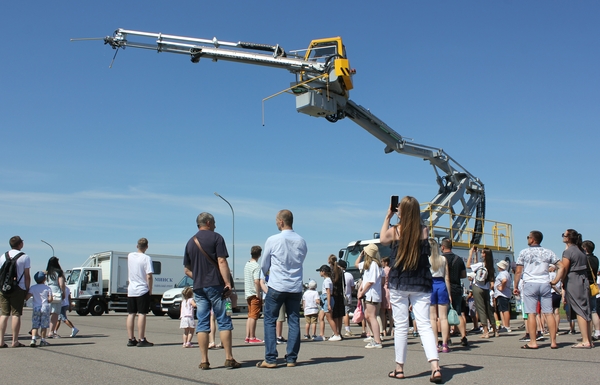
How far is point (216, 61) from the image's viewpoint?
18.4 metres

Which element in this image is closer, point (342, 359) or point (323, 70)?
point (342, 359)

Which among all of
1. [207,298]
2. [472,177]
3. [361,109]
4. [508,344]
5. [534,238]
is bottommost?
[508,344]

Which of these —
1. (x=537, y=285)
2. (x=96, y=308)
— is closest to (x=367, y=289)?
(x=537, y=285)

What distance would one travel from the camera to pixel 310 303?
36.4 ft

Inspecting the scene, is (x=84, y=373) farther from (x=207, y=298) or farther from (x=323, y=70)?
(x=323, y=70)

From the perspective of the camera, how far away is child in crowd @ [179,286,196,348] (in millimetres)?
9156

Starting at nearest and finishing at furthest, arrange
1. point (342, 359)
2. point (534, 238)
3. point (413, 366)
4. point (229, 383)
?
point (229, 383) < point (413, 366) < point (342, 359) < point (534, 238)

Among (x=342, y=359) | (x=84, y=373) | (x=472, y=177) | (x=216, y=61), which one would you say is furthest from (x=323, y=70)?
(x=84, y=373)

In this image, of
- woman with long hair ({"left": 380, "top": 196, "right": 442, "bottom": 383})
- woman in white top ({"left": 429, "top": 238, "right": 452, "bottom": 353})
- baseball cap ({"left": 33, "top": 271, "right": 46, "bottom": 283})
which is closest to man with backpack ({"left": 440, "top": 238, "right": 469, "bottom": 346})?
woman in white top ({"left": 429, "top": 238, "right": 452, "bottom": 353})

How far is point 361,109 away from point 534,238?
10.9 meters

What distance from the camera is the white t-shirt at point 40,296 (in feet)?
32.6

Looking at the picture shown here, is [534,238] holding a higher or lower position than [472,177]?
lower

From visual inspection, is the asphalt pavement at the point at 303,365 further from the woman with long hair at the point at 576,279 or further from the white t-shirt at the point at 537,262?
the white t-shirt at the point at 537,262

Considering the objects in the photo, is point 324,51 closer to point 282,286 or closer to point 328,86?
point 328,86
